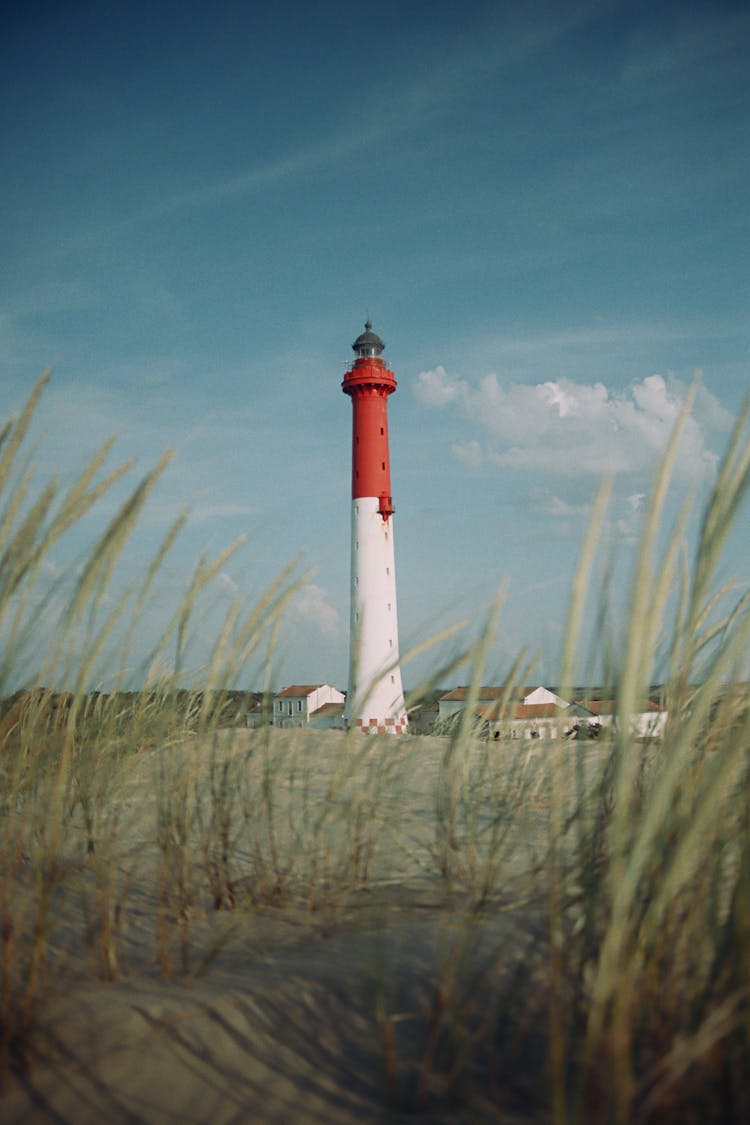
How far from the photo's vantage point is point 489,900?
1.58 meters

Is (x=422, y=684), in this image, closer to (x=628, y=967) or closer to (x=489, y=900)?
(x=489, y=900)

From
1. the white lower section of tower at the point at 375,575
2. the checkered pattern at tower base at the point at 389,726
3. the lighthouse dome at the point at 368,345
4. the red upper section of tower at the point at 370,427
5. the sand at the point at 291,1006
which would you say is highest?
the lighthouse dome at the point at 368,345

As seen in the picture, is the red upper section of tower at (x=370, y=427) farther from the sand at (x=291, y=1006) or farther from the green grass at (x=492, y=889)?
the sand at (x=291, y=1006)

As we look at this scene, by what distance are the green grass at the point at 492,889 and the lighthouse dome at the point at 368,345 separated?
737 inches

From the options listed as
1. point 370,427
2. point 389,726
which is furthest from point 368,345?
point 389,726

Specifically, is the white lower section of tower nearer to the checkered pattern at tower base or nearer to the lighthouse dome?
the lighthouse dome

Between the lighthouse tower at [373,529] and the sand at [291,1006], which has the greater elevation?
the lighthouse tower at [373,529]

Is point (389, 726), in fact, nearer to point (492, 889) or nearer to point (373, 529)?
point (492, 889)

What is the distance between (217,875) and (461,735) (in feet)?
2.38

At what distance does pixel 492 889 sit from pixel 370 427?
58.5 feet

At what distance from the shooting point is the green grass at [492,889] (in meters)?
1.02

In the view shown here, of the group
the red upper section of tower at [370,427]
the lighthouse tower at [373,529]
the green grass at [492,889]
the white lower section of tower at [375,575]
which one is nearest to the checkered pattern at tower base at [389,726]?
the green grass at [492,889]

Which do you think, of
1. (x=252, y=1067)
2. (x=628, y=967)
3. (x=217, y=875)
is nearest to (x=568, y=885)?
(x=628, y=967)

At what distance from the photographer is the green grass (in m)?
1.02
